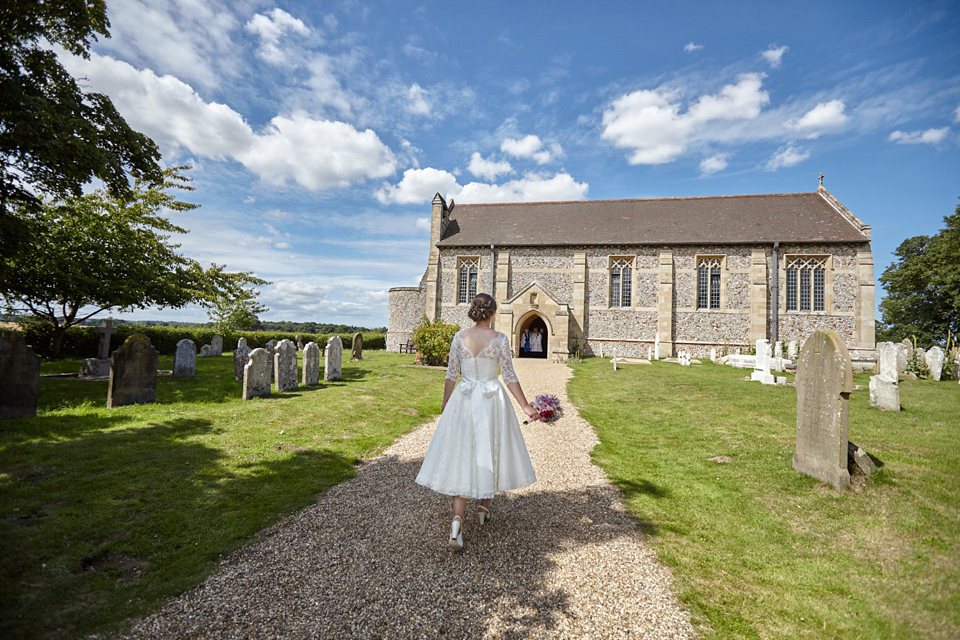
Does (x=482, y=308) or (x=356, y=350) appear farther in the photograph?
(x=356, y=350)

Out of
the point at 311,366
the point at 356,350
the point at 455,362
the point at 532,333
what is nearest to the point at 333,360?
the point at 311,366

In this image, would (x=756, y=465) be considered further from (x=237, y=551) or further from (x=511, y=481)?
(x=237, y=551)

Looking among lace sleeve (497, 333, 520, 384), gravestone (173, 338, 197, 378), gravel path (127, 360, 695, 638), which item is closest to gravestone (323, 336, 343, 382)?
gravestone (173, 338, 197, 378)

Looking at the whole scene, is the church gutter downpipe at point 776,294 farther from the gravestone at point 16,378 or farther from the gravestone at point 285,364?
Result: the gravestone at point 16,378

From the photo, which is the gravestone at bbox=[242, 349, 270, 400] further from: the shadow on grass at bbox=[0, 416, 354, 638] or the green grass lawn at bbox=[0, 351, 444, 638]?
the shadow on grass at bbox=[0, 416, 354, 638]

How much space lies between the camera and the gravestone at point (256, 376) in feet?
31.3

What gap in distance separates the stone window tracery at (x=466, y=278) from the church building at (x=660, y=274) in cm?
7

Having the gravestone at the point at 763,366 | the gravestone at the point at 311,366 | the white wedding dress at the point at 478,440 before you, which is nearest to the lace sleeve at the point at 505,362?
the white wedding dress at the point at 478,440

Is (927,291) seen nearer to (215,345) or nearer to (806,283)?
(806,283)

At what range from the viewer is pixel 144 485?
4.68 m

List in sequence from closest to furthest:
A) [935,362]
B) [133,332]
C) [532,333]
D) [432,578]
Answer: [432,578] < [935,362] < [133,332] < [532,333]

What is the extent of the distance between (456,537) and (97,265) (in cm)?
1547

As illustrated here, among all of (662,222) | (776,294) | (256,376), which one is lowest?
(256,376)

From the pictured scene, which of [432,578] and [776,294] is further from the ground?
[776,294]
